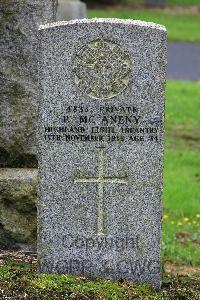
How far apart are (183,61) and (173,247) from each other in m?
13.4

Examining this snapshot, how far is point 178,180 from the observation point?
10.6 m

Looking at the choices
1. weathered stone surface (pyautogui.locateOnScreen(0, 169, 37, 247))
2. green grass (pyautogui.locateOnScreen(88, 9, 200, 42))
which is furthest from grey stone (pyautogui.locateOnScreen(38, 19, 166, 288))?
green grass (pyautogui.locateOnScreen(88, 9, 200, 42))

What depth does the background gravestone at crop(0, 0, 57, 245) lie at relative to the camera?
21.9 feet

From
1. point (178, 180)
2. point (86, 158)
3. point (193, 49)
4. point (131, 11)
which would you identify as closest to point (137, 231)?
point (86, 158)

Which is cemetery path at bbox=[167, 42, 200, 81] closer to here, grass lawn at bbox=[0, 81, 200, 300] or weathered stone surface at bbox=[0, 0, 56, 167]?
grass lawn at bbox=[0, 81, 200, 300]

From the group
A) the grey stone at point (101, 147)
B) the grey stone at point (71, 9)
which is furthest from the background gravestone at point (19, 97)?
the grey stone at point (71, 9)

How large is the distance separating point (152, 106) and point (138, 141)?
236 mm

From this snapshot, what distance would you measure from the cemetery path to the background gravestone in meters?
11.7

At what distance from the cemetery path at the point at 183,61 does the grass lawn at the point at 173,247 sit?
3023 millimetres

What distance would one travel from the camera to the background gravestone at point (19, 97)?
6.69m

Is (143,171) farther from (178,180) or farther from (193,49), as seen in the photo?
(193,49)

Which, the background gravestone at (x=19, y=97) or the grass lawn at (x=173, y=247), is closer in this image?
the grass lawn at (x=173, y=247)

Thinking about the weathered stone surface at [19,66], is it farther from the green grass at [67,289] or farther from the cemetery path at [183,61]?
the cemetery path at [183,61]

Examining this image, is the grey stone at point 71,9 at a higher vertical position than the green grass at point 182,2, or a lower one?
higher
